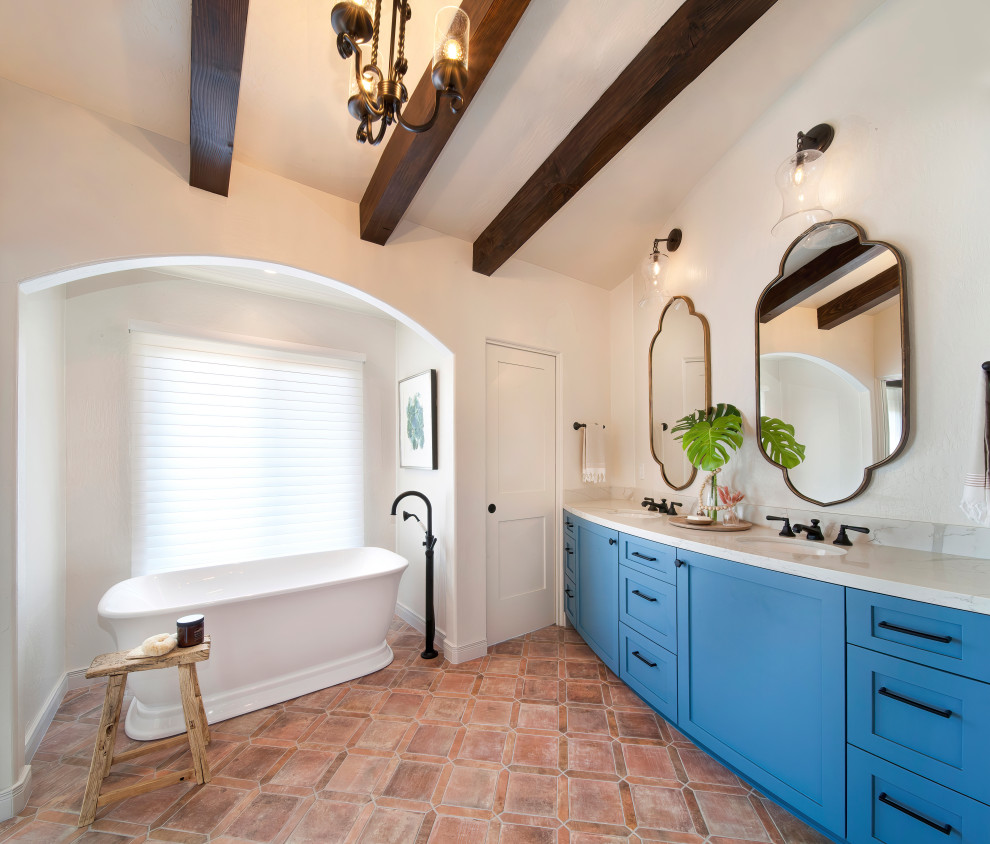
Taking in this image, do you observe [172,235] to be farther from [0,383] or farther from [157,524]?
[157,524]

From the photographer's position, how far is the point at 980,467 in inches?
56.1

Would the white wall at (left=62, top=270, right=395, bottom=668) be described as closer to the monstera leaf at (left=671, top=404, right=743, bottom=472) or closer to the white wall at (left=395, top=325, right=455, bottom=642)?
the white wall at (left=395, top=325, right=455, bottom=642)

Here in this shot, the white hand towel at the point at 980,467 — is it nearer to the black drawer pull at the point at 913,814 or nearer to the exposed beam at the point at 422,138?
the black drawer pull at the point at 913,814

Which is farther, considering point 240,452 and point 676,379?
point 240,452

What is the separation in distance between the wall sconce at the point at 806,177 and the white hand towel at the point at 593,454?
5.57 feet

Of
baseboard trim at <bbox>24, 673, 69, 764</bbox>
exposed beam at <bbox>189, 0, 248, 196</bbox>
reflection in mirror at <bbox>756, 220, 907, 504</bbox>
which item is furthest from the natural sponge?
reflection in mirror at <bbox>756, 220, 907, 504</bbox>

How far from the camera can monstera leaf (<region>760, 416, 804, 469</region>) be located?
6.88 ft

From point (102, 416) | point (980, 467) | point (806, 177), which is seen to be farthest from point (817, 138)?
point (102, 416)

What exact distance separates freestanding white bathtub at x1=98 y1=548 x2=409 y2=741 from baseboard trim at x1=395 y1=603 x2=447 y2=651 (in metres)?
0.36

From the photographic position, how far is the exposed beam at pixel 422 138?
1.41 m

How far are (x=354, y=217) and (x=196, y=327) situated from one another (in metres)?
1.48

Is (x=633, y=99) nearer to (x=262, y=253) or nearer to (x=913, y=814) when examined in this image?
(x=262, y=253)

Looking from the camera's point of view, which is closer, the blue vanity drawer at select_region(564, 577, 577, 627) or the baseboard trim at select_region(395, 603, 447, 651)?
the baseboard trim at select_region(395, 603, 447, 651)

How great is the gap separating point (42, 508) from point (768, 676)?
341 centimetres
